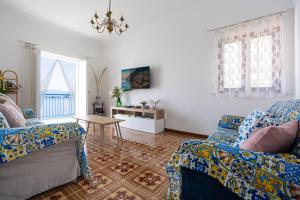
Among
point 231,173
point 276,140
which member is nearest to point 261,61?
point 276,140

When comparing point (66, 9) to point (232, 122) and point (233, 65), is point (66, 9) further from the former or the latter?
point (232, 122)

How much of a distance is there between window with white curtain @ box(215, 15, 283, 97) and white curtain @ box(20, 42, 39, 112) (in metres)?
4.34

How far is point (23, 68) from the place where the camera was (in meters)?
3.57

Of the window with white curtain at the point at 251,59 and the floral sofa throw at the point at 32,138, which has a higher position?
the window with white curtain at the point at 251,59

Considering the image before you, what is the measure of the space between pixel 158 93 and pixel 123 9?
2103mm

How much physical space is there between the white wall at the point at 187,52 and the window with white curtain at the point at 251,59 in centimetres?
14

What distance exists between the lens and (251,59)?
8.23 ft

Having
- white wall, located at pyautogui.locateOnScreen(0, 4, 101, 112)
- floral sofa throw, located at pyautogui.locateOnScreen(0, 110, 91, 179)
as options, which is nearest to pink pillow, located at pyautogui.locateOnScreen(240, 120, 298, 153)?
floral sofa throw, located at pyautogui.locateOnScreen(0, 110, 91, 179)

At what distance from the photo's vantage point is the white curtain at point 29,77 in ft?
11.7

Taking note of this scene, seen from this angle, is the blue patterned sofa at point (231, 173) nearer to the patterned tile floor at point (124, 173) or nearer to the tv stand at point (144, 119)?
the patterned tile floor at point (124, 173)

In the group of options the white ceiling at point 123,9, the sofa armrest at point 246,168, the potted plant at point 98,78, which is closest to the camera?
the sofa armrest at point 246,168

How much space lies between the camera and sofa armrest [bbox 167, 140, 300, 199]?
25.7 inches

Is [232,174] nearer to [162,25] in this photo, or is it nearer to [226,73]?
[226,73]

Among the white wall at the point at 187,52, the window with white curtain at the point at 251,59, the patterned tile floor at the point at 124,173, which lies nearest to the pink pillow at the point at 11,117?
the patterned tile floor at the point at 124,173
